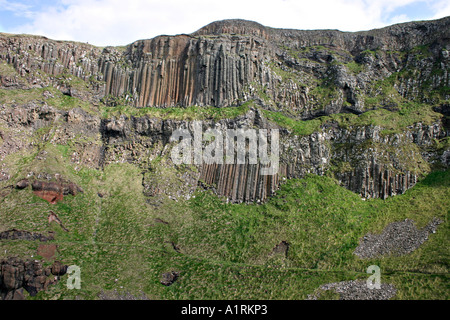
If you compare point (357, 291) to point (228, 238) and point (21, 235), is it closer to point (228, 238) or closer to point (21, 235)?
point (228, 238)

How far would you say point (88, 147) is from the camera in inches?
1855

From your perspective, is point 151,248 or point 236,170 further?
point 236,170

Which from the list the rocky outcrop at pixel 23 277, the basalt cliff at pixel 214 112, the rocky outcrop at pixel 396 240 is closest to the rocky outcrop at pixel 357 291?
the rocky outcrop at pixel 396 240

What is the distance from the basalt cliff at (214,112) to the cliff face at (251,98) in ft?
0.59

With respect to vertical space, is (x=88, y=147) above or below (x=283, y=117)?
below

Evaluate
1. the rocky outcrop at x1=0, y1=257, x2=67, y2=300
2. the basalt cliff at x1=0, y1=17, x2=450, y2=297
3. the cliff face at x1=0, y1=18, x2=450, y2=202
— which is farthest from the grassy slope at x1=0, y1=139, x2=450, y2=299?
the cliff face at x1=0, y1=18, x2=450, y2=202

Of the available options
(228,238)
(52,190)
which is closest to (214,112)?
(228,238)

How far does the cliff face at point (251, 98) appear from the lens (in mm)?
43250

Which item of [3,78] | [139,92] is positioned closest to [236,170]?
[139,92]

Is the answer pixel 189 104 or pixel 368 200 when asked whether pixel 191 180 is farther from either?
pixel 368 200

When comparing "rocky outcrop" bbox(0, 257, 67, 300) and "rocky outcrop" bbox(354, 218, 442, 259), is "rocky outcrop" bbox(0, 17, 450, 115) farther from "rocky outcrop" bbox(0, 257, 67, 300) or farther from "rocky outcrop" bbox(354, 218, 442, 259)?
"rocky outcrop" bbox(0, 257, 67, 300)

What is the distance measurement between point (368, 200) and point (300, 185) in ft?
25.2
